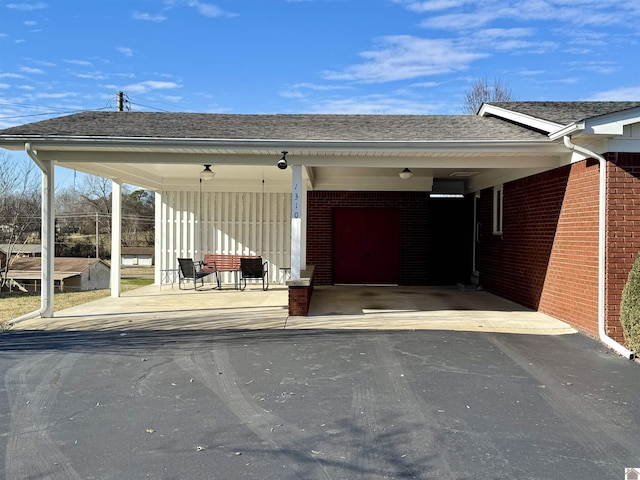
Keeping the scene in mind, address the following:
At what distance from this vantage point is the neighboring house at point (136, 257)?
28719 mm

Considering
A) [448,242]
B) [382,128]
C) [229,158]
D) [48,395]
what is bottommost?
[48,395]

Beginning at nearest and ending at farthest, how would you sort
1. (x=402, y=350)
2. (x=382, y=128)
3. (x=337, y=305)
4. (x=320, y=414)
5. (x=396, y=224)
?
(x=320, y=414) → (x=402, y=350) → (x=382, y=128) → (x=337, y=305) → (x=396, y=224)

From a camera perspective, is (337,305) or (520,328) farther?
(337,305)

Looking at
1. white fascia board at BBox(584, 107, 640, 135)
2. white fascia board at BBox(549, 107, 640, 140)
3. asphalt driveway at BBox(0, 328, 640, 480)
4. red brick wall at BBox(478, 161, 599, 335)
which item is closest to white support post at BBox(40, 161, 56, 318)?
asphalt driveway at BBox(0, 328, 640, 480)

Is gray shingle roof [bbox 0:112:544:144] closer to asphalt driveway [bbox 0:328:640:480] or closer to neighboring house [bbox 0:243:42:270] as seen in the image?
asphalt driveway [bbox 0:328:640:480]

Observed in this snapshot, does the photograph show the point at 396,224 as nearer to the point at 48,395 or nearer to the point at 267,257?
the point at 267,257

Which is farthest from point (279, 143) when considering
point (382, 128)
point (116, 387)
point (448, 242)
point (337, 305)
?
point (448, 242)

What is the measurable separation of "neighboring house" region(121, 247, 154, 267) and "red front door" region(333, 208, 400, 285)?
17282mm

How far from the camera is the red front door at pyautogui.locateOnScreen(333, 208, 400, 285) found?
47.1 feet

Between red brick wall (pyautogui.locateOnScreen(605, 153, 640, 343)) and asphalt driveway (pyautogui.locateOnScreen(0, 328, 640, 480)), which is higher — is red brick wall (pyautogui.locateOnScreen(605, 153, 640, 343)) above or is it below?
above

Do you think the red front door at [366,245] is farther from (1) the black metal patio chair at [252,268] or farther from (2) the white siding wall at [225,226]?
(1) the black metal patio chair at [252,268]

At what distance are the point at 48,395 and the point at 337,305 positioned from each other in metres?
6.22

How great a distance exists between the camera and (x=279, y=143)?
27.2 feet

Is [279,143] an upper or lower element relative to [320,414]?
upper
